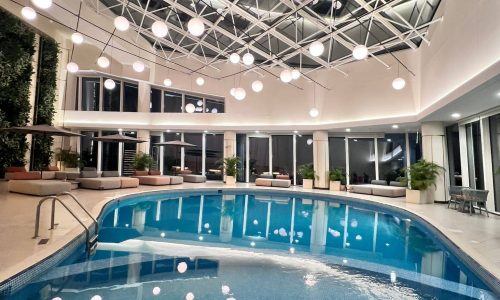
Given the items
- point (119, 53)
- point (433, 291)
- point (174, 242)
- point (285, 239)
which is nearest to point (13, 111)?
point (119, 53)

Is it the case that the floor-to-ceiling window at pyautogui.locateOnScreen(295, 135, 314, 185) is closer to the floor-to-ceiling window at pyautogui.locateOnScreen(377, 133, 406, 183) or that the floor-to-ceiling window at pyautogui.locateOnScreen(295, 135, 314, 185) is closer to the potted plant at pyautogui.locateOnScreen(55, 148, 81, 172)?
the floor-to-ceiling window at pyautogui.locateOnScreen(377, 133, 406, 183)

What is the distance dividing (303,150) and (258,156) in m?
2.59

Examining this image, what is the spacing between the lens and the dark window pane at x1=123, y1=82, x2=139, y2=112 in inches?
640

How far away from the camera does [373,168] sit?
46.3ft

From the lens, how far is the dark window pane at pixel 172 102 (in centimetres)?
1658

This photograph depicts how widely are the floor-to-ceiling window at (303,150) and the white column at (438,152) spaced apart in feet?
20.6

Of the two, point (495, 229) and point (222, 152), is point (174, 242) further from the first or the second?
point (222, 152)

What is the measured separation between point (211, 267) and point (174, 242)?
4.64 ft

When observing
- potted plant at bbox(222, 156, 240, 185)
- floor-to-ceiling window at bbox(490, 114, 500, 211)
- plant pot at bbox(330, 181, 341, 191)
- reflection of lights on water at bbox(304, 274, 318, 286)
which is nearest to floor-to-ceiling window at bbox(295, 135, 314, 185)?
plant pot at bbox(330, 181, 341, 191)

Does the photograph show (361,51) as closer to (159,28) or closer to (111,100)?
(159,28)

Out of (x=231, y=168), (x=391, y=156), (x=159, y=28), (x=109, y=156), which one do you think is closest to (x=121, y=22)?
(x=159, y=28)

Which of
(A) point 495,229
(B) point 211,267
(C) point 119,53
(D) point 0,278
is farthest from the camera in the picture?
(C) point 119,53

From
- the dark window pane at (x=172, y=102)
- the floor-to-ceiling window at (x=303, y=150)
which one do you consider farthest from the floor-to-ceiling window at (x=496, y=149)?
the dark window pane at (x=172, y=102)

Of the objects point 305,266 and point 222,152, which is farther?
point 222,152
